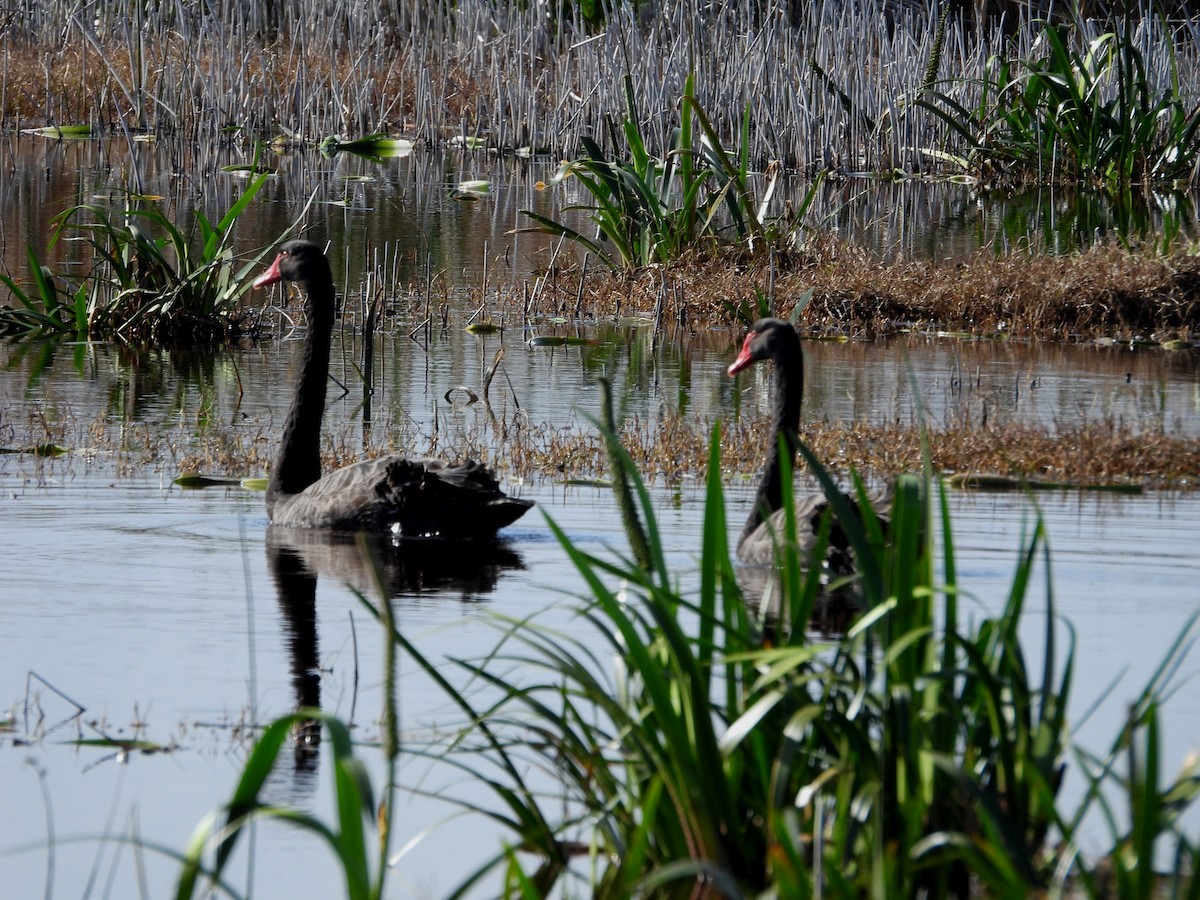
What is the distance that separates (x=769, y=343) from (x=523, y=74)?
1858cm

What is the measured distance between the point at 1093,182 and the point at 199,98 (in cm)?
1191

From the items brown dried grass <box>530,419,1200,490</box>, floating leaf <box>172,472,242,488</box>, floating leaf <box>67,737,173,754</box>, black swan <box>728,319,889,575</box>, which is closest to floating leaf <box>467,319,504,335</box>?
brown dried grass <box>530,419,1200,490</box>

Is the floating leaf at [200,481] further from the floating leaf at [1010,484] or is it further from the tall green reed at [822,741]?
the tall green reed at [822,741]

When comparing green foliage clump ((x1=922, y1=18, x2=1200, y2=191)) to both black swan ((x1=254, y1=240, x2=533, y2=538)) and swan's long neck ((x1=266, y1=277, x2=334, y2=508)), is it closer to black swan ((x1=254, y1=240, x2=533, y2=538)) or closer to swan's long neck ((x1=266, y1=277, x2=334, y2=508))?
swan's long neck ((x1=266, y1=277, x2=334, y2=508))

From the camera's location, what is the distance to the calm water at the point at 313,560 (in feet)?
15.2

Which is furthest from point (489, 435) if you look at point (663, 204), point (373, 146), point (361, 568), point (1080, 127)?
point (373, 146)

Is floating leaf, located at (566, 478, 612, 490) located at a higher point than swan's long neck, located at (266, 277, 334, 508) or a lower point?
lower

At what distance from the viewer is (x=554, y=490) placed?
888 cm

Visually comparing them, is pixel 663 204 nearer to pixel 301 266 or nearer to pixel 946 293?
pixel 946 293

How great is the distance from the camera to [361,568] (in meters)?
7.52

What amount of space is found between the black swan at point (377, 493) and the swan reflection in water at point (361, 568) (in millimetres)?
79

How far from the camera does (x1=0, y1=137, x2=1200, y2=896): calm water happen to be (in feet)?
15.2

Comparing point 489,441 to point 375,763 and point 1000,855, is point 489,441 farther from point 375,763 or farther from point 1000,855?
point 1000,855

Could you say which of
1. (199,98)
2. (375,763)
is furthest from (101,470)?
(199,98)
